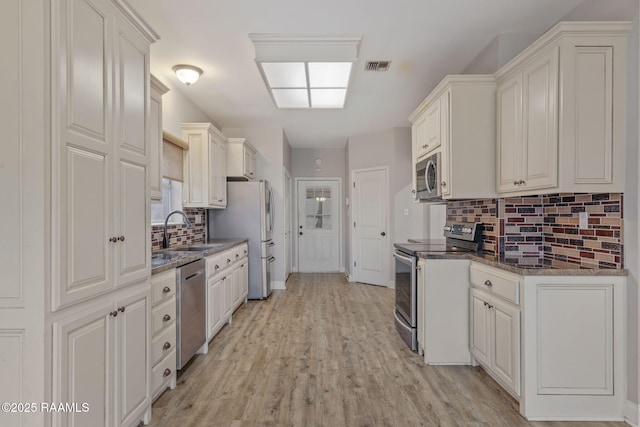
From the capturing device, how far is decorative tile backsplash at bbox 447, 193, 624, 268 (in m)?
1.94

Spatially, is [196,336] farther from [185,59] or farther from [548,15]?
[548,15]

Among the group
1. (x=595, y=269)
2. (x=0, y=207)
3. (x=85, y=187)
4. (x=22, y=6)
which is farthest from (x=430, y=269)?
(x=22, y=6)

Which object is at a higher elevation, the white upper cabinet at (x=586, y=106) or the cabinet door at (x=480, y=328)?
the white upper cabinet at (x=586, y=106)

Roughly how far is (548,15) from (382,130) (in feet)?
10.5

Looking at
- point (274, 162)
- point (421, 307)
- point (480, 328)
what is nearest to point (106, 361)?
point (421, 307)

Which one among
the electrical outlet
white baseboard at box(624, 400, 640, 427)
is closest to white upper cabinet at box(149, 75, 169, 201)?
the electrical outlet

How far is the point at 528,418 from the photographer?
191cm

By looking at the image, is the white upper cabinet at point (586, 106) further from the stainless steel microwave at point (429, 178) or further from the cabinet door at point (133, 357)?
the cabinet door at point (133, 357)

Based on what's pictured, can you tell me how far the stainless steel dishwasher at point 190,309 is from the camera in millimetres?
2385

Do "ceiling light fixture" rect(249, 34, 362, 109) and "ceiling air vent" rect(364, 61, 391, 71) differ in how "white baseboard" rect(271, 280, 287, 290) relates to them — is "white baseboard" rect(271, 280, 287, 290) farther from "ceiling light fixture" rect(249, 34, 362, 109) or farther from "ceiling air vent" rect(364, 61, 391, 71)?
"ceiling air vent" rect(364, 61, 391, 71)

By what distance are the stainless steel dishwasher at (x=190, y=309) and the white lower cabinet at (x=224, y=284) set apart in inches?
6.1

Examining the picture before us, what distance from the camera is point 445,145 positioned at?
107 inches

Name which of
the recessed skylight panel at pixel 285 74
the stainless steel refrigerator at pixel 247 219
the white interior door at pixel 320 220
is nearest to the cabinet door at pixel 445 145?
the recessed skylight panel at pixel 285 74

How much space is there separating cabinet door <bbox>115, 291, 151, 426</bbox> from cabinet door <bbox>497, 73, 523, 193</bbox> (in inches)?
97.8
